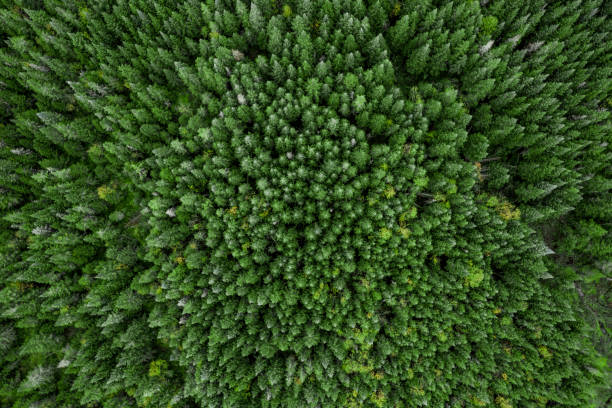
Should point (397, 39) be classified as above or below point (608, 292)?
above

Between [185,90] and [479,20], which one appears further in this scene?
[185,90]

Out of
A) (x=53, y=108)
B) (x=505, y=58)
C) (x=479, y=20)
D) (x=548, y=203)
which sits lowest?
(x=548, y=203)

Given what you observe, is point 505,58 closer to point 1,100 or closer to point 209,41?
point 209,41

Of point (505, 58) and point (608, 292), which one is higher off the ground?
point (505, 58)

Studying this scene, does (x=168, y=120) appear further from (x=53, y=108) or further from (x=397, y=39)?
(x=397, y=39)

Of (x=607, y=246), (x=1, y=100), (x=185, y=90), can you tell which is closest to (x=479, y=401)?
(x=607, y=246)

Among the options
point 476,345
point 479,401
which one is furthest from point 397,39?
point 479,401
